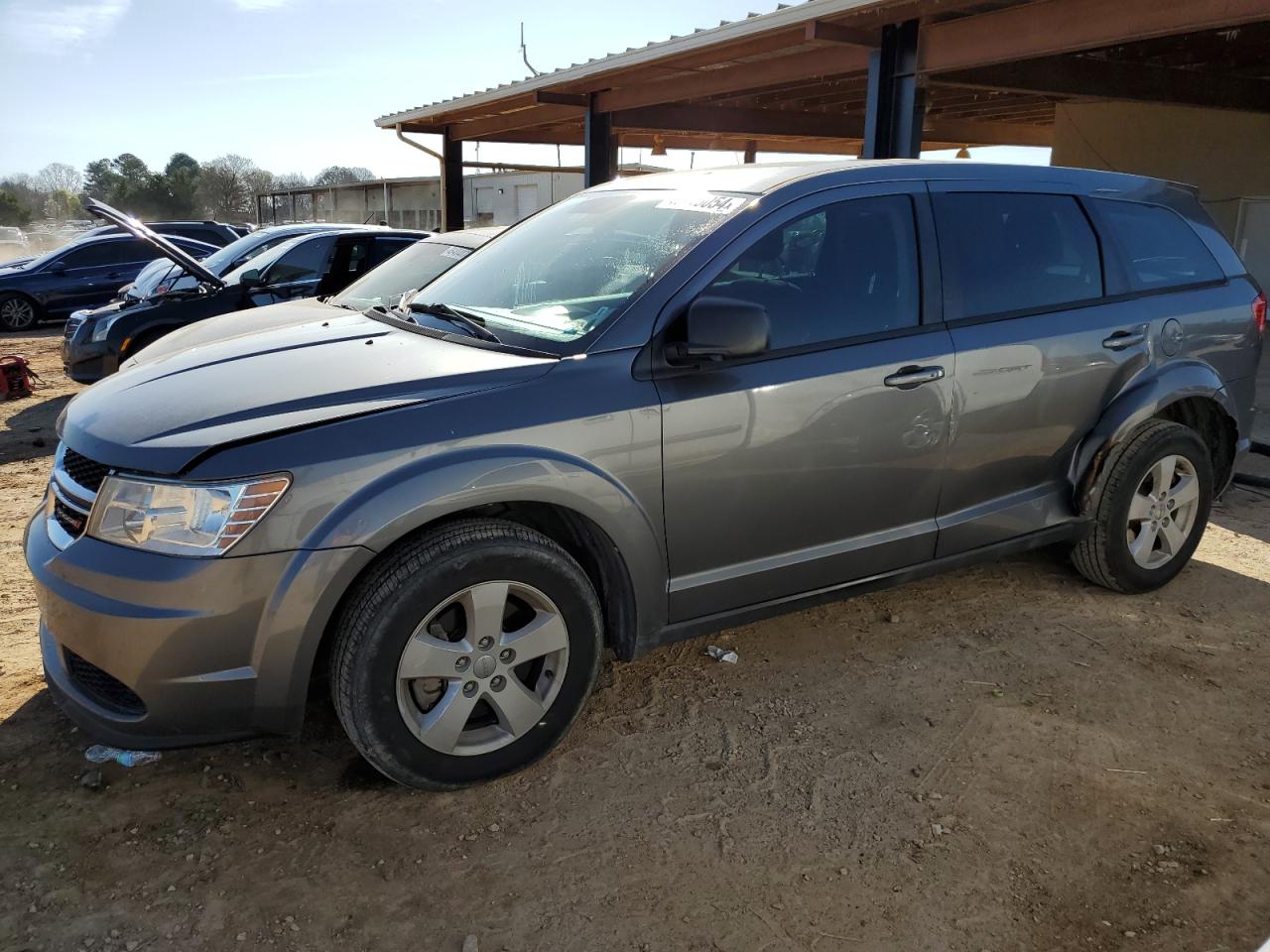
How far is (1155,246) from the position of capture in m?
4.38

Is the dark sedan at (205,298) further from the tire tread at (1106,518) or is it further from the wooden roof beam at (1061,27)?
the tire tread at (1106,518)

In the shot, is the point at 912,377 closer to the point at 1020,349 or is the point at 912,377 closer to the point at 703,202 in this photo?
the point at 1020,349

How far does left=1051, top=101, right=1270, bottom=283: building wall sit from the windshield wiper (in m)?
13.7

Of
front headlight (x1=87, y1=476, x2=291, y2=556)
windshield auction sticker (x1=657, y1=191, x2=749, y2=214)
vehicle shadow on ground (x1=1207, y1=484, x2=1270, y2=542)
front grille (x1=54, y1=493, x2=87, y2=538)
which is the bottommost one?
vehicle shadow on ground (x1=1207, y1=484, x2=1270, y2=542)

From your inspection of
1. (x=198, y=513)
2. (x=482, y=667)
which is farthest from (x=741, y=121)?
(x=198, y=513)

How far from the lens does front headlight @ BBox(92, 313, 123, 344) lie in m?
8.51

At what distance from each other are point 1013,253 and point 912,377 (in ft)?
2.77

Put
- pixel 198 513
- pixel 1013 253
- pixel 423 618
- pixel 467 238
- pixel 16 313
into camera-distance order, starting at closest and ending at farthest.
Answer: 1. pixel 198 513
2. pixel 423 618
3. pixel 1013 253
4. pixel 467 238
5. pixel 16 313

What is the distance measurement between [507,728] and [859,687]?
141 cm

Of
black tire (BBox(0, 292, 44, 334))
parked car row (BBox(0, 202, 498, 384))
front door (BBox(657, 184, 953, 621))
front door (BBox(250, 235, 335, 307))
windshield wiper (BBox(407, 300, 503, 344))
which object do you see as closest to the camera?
front door (BBox(657, 184, 953, 621))

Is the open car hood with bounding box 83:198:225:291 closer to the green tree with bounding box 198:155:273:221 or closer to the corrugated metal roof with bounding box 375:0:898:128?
the corrugated metal roof with bounding box 375:0:898:128

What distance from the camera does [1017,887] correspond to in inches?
103

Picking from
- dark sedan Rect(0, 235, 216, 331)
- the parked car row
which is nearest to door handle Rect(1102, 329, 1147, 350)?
the parked car row

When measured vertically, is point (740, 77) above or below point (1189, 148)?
above
